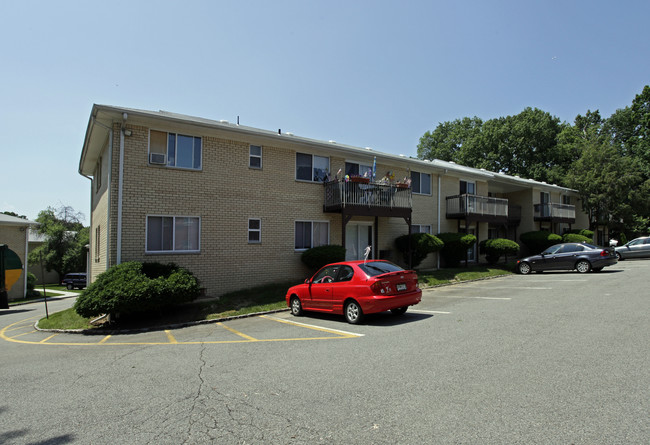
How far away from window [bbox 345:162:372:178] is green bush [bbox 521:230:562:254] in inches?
618

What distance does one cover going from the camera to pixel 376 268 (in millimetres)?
9648

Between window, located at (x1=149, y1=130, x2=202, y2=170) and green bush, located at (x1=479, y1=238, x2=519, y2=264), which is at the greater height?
window, located at (x1=149, y1=130, x2=202, y2=170)

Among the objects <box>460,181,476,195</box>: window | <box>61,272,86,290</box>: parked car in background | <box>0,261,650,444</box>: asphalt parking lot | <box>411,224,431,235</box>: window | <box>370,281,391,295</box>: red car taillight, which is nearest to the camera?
<box>0,261,650,444</box>: asphalt parking lot

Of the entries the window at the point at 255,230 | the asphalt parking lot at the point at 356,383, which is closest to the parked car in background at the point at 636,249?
the asphalt parking lot at the point at 356,383

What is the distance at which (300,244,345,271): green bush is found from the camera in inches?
608

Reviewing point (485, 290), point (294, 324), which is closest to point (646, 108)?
point (485, 290)

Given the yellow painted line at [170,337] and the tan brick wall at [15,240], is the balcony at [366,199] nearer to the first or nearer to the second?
the yellow painted line at [170,337]

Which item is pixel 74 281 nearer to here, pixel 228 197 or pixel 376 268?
pixel 228 197

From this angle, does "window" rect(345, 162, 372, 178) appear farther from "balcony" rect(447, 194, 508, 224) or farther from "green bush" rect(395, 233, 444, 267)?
"balcony" rect(447, 194, 508, 224)

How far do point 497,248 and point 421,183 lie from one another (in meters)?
5.96

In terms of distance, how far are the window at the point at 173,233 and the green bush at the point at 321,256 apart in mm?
4163

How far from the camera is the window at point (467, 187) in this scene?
24.4m

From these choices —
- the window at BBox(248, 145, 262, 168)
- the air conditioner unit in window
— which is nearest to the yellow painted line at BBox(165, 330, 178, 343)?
the air conditioner unit in window

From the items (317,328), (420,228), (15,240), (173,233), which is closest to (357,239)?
(420,228)
